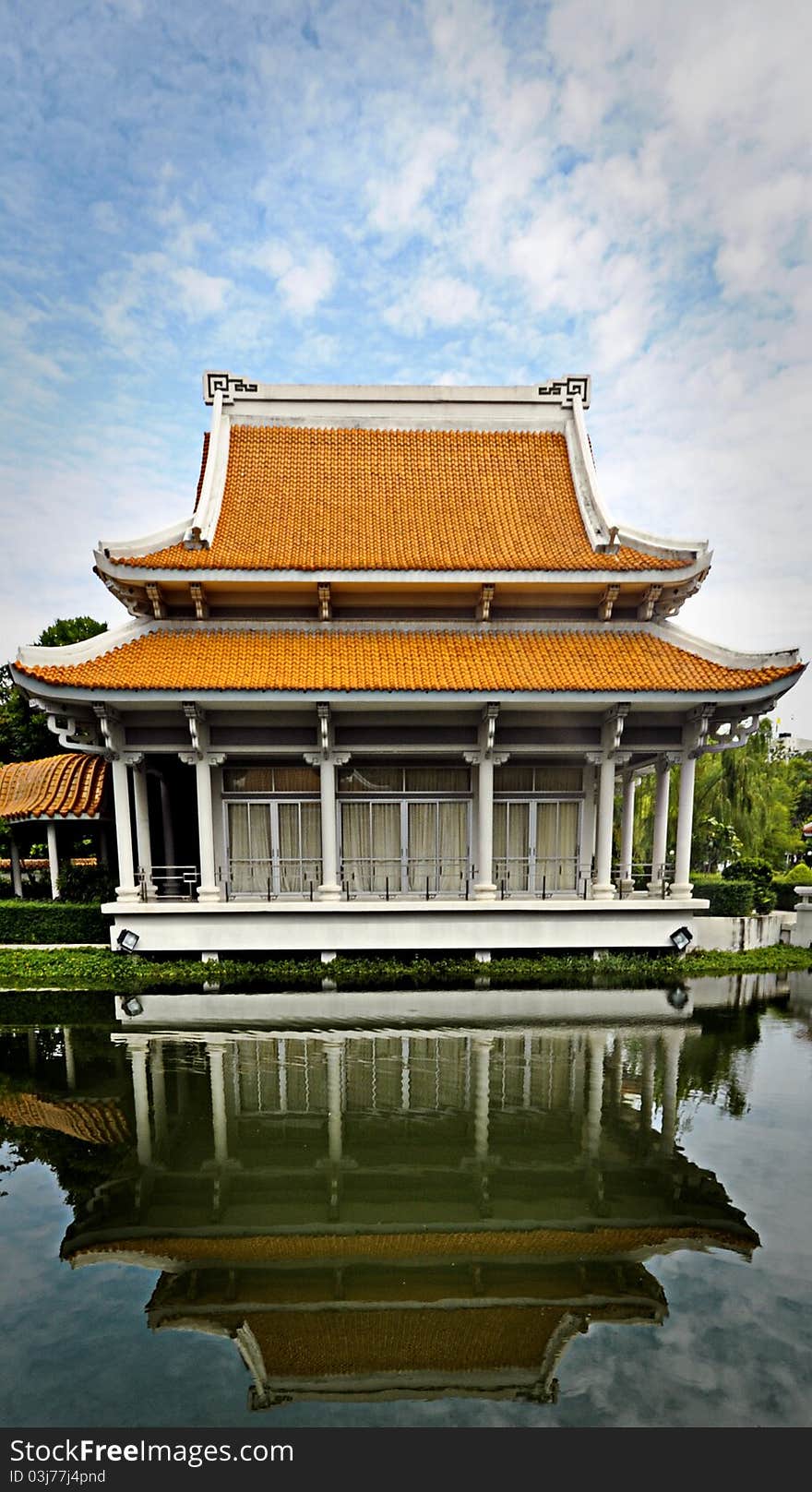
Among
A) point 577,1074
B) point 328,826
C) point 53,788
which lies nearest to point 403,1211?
point 577,1074

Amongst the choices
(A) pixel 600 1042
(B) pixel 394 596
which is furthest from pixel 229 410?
(A) pixel 600 1042

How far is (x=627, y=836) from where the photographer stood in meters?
13.8

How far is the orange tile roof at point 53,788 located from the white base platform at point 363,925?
407 centimetres

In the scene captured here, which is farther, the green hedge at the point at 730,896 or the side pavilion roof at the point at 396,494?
the green hedge at the point at 730,896

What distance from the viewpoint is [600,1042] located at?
8211mm

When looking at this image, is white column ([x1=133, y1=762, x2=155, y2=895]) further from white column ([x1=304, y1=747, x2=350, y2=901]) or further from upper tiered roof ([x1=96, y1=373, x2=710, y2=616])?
white column ([x1=304, y1=747, x2=350, y2=901])

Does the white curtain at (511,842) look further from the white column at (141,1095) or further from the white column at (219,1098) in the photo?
the white column at (141,1095)

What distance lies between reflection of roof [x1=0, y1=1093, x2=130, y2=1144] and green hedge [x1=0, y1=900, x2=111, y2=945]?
18.3ft

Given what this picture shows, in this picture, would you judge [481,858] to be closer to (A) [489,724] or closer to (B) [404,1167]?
(A) [489,724]

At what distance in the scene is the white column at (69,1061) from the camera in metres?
7.39

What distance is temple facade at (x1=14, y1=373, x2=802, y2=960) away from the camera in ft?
37.4

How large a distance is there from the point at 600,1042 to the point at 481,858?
4.25 m

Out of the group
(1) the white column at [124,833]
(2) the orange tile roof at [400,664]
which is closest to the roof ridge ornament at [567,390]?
(2) the orange tile roof at [400,664]

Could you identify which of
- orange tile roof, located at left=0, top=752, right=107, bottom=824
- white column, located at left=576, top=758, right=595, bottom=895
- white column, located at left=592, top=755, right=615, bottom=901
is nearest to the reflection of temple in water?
white column, located at left=592, top=755, right=615, bottom=901
